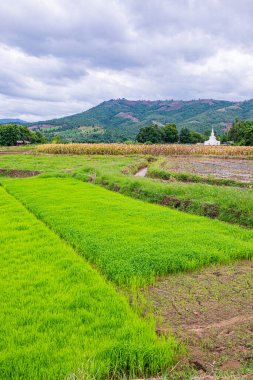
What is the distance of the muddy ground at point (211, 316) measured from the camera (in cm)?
418

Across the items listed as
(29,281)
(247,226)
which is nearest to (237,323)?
(29,281)

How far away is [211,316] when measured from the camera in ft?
17.4

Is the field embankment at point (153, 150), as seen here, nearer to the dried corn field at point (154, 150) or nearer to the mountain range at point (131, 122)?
the dried corn field at point (154, 150)

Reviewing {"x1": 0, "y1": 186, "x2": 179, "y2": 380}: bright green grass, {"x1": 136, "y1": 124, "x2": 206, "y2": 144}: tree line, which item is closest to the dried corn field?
{"x1": 136, "y1": 124, "x2": 206, "y2": 144}: tree line

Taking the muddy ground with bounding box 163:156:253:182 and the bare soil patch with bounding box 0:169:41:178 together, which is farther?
the bare soil patch with bounding box 0:169:41:178

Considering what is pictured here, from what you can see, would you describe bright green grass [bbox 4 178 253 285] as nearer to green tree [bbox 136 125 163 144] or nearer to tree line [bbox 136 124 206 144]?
tree line [bbox 136 124 206 144]

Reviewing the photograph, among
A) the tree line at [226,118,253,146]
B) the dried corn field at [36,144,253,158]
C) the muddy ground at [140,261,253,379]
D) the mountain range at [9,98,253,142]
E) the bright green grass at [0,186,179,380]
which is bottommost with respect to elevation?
the muddy ground at [140,261,253,379]

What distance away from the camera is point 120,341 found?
14.2ft

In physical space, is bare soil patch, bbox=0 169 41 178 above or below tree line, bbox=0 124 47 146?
below

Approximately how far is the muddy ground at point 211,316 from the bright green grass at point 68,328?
1.49ft

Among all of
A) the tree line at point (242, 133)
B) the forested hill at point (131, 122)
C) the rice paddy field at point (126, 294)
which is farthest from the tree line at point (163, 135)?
the rice paddy field at point (126, 294)

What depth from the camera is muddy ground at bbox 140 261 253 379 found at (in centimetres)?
418

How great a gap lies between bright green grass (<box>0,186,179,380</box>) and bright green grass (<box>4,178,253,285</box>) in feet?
2.70

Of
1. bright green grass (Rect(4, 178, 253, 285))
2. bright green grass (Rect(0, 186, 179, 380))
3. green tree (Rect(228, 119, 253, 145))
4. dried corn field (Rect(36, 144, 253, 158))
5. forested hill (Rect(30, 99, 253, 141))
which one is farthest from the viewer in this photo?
forested hill (Rect(30, 99, 253, 141))
